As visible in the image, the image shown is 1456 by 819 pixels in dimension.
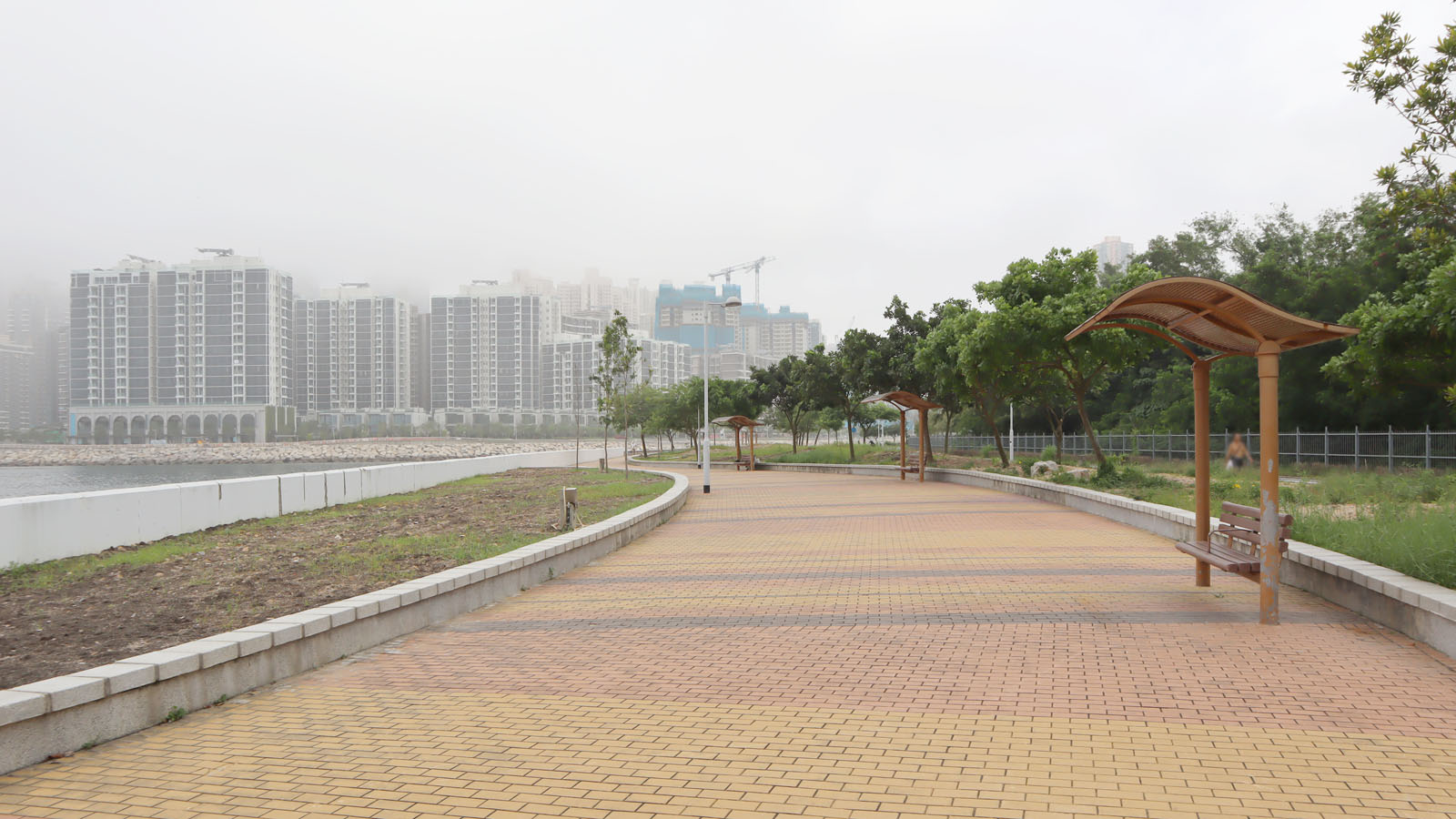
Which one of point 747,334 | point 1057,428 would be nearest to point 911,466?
point 1057,428

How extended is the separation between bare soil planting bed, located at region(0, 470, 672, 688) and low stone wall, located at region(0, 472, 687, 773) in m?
0.89

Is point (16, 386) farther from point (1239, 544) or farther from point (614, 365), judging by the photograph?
point (1239, 544)

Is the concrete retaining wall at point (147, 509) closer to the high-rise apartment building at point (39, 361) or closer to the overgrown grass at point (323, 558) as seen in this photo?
the overgrown grass at point (323, 558)

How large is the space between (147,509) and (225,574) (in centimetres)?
442

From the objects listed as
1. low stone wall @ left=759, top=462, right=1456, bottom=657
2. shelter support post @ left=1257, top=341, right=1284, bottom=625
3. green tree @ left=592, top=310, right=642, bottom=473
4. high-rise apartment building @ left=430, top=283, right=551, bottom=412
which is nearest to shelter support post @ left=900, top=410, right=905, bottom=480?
green tree @ left=592, top=310, right=642, bottom=473

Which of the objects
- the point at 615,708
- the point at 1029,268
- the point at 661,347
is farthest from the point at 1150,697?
the point at 661,347

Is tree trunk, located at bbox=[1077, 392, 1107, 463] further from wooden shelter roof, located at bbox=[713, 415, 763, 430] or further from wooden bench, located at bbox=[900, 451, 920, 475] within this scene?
wooden shelter roof, located at bbox=[713, 415, 763, 430]

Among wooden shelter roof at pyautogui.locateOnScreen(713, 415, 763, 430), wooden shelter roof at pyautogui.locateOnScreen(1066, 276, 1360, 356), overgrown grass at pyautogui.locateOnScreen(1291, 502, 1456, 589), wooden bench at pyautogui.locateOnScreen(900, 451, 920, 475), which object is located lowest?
wooden bench at pyautogui.locateOnScreen(900, 451, 920, 475)

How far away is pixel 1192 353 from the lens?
9.28 m

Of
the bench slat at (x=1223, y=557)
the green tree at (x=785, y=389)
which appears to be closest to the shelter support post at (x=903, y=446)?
the green tree at (x=785, y=389)

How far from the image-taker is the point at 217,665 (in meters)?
5.39

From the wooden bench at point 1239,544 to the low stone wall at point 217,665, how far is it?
6.60m

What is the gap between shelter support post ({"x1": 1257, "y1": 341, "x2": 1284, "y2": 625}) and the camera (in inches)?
275

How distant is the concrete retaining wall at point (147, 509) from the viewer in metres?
10.6
